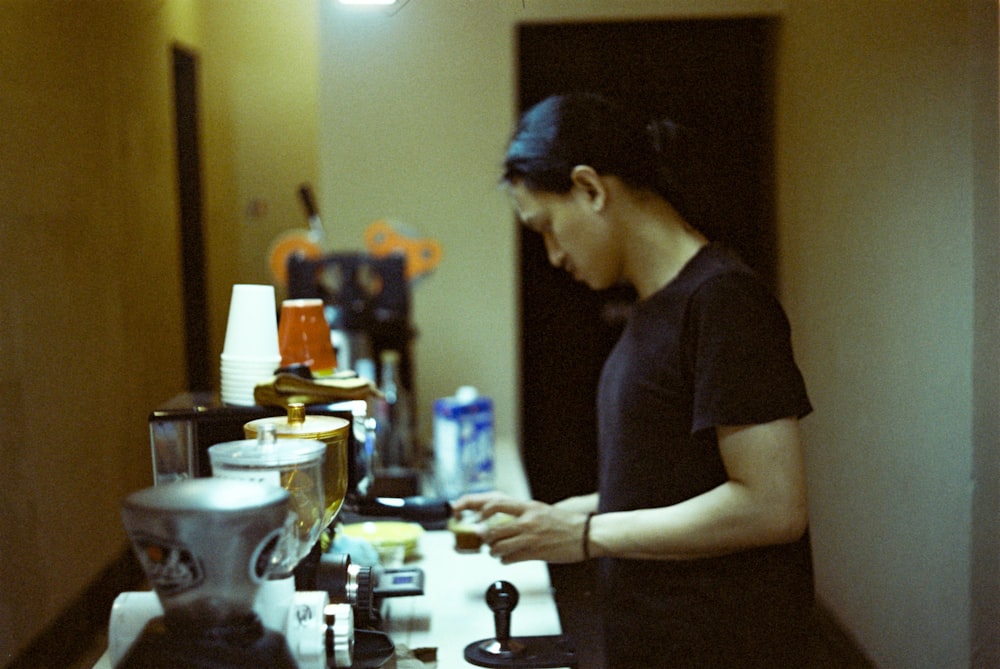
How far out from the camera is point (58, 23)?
3311 mm

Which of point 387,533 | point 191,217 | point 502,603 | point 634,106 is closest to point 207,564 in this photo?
point 502,603

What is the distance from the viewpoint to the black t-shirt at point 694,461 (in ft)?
4.59

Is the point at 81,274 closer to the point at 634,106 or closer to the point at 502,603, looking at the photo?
the point at 634,106

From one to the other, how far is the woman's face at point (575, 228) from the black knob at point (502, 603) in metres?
0.54

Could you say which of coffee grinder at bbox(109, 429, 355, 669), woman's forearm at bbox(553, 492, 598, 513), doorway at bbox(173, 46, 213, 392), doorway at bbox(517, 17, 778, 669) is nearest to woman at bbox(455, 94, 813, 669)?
woman's forearm at bbox(553, 492, 598, 513)

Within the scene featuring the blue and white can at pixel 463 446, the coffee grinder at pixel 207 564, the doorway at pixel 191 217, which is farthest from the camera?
the doorway at pixel 191 217

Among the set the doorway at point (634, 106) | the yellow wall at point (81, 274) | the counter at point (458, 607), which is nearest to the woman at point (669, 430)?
the counter at point (458, 607)

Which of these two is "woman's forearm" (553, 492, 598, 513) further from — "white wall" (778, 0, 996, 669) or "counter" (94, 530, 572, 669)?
"white wall" (778, 0, 996, 669)

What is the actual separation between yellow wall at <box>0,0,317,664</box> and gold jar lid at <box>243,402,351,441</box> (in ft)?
1.37

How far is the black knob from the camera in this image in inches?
54.4

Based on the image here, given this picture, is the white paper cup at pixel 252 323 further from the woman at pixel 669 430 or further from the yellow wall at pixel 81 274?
the woman at pixel 669 430

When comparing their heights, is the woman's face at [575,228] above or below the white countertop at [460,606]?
above

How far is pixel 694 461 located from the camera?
4.92 feet

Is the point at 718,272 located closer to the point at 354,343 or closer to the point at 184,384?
the point at 354,343
